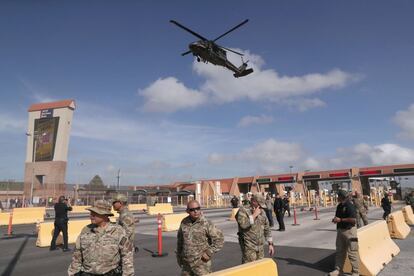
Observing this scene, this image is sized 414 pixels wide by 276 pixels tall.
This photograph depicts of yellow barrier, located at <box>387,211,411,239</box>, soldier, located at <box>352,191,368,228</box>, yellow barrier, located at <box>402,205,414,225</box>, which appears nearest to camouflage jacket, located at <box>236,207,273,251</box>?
soldier, located at <box>352,191,368,228</box>

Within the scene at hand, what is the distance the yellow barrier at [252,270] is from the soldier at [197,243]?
578mm

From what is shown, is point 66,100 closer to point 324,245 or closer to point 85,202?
point 85,202

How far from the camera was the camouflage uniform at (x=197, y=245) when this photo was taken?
4.68 m

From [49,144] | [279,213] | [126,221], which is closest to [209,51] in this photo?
[279,213]

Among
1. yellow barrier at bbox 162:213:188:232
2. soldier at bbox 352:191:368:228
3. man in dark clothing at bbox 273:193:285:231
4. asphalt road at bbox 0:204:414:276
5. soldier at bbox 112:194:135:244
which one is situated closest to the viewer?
soldier at bbox 112:194:135:244

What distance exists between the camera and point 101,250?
384cm

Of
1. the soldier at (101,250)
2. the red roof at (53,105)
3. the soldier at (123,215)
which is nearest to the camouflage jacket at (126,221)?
the soldier at (123,215)

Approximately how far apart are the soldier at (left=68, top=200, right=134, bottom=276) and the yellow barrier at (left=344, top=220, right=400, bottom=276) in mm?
5614

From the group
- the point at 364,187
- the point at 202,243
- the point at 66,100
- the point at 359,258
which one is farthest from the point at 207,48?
the point at 66,100

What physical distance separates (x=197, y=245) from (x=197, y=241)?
0.05m

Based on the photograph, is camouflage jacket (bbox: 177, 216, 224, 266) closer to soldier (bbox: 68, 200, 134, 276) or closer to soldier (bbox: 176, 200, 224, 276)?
soldier (bbox: 176, 200, 224, 276)

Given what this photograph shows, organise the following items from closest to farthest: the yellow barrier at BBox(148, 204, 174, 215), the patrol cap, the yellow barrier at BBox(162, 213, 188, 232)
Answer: the patrol cap → the yellow barrier at BBox(162, 213, 188, 232) → the yellow barrier at BBox(148, 204, 174, 215)

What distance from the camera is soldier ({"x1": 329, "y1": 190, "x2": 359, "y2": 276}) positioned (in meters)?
7.33

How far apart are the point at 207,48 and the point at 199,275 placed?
16.0 metres
